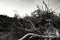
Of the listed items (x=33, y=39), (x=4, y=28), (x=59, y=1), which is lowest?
(x=33, y=39)

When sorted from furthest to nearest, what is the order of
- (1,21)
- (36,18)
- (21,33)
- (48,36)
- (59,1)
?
(59,1)
(1,21)
(36,18)
(21,33)
(48,36)

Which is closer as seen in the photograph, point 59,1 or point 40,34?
point 40,34

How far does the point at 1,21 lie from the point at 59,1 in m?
0.93

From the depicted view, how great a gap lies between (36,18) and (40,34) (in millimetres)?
238

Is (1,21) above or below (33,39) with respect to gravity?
above

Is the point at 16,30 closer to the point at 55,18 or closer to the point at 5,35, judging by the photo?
the point at 5,35

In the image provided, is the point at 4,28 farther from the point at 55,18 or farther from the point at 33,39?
the point at 55,18

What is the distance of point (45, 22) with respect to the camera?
1.09 m

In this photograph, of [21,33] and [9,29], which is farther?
[9,29]

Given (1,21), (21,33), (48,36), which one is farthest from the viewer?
→ (1,21)

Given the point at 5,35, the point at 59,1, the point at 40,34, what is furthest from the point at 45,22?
the point at 59,1

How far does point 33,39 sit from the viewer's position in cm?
97

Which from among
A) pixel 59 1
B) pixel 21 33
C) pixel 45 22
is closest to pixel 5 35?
pixel 21 33

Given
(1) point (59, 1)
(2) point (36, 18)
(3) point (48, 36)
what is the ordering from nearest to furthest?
(3) point (48, 36) < (2) point (36, 18) < (1) point (59, 1)
